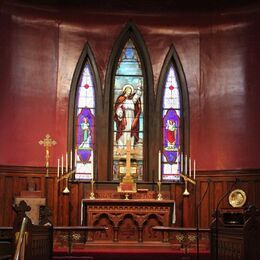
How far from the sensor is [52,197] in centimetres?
1329

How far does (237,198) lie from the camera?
13.0 metres

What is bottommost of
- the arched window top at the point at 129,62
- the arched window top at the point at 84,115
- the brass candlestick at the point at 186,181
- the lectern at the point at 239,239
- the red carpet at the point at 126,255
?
the red carpet at the point at 126,255

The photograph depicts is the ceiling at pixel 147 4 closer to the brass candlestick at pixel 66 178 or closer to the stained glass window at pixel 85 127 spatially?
the stained glass window at pixel 85 127

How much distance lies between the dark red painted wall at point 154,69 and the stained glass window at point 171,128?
0.39 meters

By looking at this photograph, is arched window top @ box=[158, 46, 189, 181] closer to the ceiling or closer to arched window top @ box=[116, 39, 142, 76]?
arched window top @ box=[116, 39, 142, 76]

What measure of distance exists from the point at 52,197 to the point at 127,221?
6.79 feet

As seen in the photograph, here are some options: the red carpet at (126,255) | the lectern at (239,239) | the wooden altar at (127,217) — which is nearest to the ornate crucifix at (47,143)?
the wooden altar at (127,217)

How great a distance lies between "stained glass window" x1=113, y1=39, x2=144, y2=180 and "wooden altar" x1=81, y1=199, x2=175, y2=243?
5.25ft

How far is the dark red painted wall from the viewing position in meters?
13.2

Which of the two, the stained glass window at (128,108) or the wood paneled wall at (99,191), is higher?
the stained glass window at (128,108)

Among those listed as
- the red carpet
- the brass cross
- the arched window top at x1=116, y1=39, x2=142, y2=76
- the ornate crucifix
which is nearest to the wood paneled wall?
the ornate crucifix

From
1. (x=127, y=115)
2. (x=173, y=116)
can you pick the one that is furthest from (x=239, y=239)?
(x=127, y=115)

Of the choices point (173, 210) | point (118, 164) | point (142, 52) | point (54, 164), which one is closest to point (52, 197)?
point (54, 164)

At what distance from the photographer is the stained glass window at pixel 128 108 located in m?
14.0
